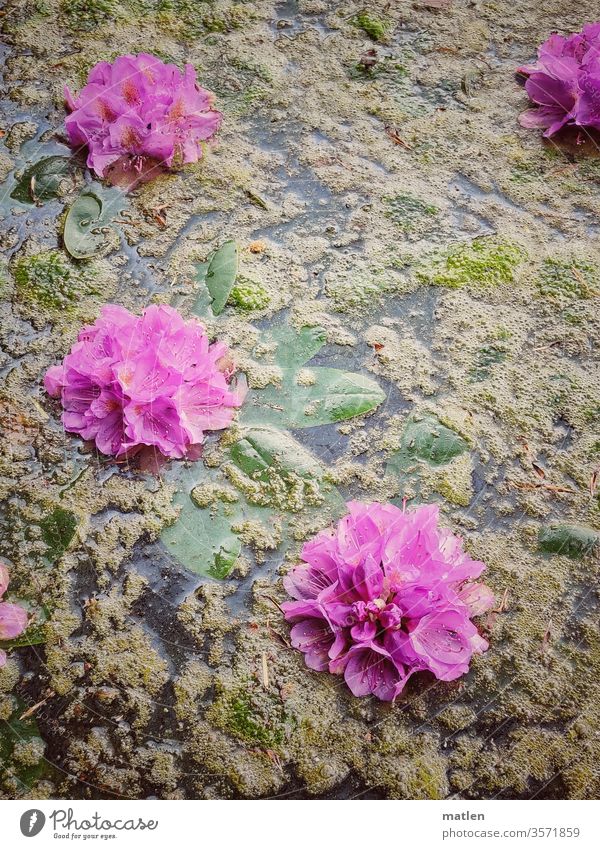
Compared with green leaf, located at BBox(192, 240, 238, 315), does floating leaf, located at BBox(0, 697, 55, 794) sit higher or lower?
lower

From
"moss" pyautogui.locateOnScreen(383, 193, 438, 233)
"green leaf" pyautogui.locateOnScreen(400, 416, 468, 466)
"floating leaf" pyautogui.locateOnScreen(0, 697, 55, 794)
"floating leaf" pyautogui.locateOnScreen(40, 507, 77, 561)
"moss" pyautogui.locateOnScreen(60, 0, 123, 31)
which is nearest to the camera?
"floating leaf" pyautogui.locateOnScreen(0, 697, 55, 794)

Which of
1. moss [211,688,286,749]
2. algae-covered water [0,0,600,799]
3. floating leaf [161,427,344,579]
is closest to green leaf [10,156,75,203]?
algae-covered water [0,0,600,799]

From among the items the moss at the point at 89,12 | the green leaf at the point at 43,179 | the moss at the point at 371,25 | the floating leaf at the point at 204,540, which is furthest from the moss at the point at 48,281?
the moss at the point at 371,25

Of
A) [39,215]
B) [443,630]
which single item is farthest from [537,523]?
[39,215]

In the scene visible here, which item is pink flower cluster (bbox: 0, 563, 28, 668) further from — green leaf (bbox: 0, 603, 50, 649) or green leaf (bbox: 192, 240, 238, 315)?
green leaf (bbox: 192, 240, 238, 315)

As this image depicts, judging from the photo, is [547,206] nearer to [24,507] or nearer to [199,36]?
[199,36]

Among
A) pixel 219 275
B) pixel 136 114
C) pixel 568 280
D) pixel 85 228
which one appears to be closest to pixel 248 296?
pixel 219 275
